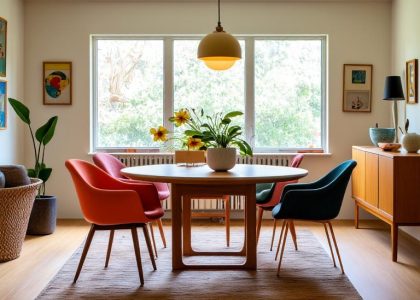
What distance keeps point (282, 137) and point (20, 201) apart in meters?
2.94

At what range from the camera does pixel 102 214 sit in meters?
3.34

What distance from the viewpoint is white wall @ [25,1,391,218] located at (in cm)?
563

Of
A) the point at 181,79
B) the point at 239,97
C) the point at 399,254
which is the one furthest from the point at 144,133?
the point at 399,254

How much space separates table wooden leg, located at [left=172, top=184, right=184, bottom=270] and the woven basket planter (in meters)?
1.17

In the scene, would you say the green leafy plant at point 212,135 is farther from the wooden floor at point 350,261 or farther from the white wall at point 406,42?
the white wall at point 406,42

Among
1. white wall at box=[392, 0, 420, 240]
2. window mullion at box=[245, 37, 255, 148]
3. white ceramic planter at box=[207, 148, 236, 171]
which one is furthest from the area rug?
Answer: window mullion at box=[245, 37, 255, 148]

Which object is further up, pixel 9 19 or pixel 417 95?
pixel 9 19

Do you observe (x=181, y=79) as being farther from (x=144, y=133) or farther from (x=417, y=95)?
(x=417, y=95)

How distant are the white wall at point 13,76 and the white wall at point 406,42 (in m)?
3.85

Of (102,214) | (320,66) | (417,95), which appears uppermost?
(320,66)

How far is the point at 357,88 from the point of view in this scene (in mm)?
5648

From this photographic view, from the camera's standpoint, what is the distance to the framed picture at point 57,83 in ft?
18.6

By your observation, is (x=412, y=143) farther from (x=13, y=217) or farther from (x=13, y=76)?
(x=13, y=76)

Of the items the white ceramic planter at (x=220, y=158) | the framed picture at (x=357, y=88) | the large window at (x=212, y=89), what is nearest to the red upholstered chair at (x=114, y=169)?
the white ceramic planter at (x=220, y=158)
